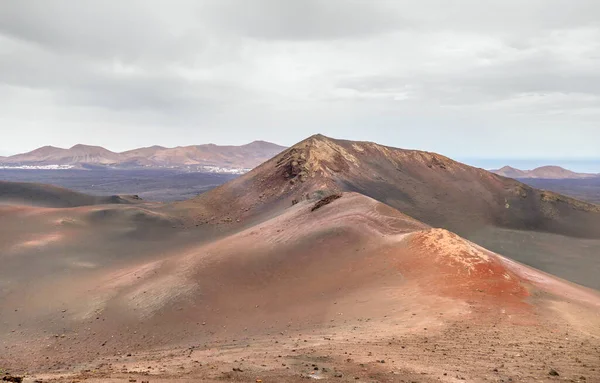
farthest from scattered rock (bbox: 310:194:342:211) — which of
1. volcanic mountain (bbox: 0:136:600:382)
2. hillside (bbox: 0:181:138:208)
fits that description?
hillside (bbox: 0:181:138:208)

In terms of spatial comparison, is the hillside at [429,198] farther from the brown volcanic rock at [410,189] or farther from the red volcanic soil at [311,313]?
the red volcanic soil at [311,313]

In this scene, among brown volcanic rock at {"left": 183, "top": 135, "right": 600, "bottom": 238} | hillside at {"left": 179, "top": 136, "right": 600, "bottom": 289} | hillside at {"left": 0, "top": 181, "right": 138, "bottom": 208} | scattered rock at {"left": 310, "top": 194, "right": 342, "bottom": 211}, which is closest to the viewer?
scattered rock at {"left": 310, "top": 194, "right": 342, "bottom": 211}

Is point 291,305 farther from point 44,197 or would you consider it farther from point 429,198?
point 44,197

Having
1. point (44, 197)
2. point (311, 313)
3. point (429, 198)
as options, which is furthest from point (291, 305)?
point (44, 197)

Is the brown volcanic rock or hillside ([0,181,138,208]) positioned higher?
the brown volcanic rock

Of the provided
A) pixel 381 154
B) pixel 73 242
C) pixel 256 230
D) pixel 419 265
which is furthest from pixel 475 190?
pixel 73 242

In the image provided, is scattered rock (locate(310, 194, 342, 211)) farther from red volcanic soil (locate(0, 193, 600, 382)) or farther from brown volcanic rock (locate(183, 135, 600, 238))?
brown volcanic rock (locate(183, 135, 600, 238))

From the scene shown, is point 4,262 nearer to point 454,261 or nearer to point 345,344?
point 345,344
